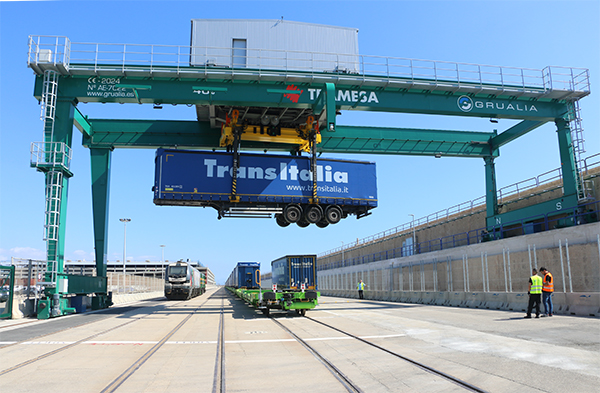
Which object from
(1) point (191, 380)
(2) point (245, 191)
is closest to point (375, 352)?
(1) point (191, 380)

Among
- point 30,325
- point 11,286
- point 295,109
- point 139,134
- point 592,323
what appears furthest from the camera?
point 139,134

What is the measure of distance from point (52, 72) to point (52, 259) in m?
7.86

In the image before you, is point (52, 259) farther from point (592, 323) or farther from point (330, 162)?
point (592, 323)

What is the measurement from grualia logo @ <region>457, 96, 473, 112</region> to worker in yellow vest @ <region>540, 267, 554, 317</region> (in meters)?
8.67

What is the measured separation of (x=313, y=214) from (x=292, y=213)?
98cm

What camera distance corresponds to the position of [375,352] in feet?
27.9

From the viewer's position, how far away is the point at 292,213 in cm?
2002

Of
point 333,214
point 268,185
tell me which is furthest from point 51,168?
point 333,214

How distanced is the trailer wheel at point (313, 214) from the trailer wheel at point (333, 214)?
37cm

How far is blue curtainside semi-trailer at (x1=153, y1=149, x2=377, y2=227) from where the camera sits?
19281mm

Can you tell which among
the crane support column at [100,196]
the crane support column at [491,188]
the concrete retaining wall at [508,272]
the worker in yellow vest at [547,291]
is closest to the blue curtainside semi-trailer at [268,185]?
the crane support column at [100,196]

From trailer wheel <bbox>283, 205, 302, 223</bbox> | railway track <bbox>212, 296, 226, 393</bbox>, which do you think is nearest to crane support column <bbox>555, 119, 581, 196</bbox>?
trailer wheel <bbox>283, 205, 302, 223</bbox>

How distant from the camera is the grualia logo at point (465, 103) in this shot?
20.1 metres

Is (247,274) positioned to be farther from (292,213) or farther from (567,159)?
(567,159)
